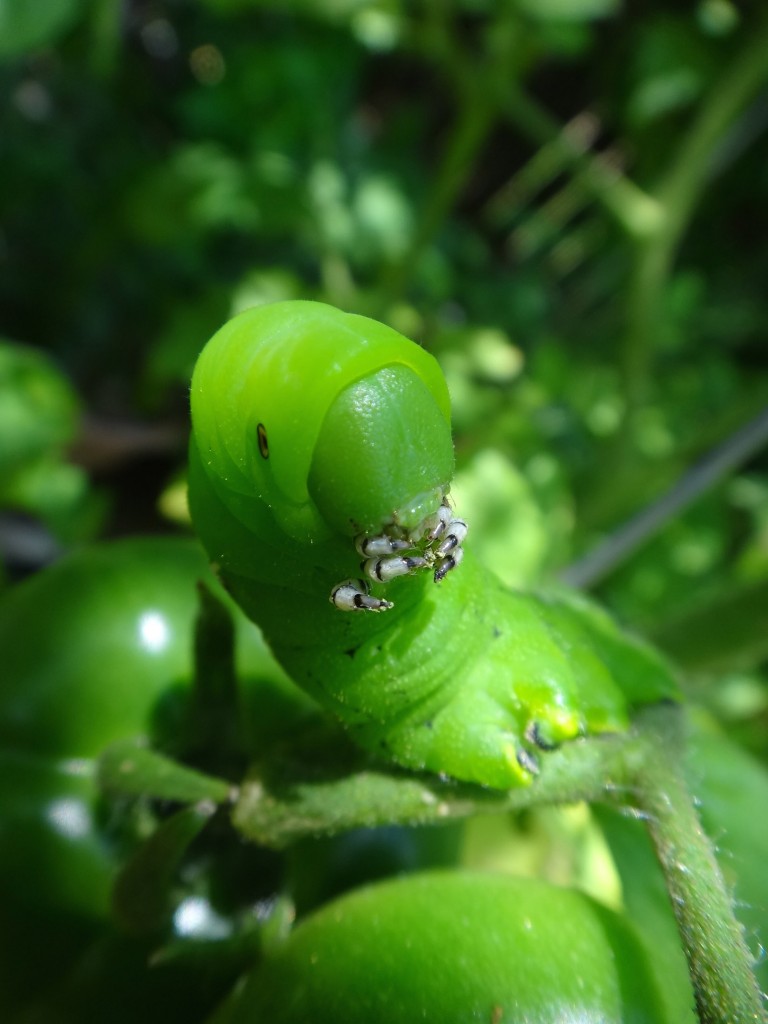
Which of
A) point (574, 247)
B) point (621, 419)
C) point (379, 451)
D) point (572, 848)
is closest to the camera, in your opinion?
point (379, 451)

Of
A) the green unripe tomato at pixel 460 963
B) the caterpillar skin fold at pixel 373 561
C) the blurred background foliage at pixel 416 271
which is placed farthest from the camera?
the blurred background foliage at pixel 416 271

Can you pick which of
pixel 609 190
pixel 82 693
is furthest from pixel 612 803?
pixel 609 190

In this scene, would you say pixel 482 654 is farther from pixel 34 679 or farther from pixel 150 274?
pixel 150 274

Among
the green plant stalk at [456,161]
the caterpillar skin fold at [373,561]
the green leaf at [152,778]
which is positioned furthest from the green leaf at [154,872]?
the green plant stalk at [456,161]

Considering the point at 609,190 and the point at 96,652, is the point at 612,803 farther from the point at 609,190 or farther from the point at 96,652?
the point at 609,190

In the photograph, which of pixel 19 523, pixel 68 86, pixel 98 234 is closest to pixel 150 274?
pixel 98 234

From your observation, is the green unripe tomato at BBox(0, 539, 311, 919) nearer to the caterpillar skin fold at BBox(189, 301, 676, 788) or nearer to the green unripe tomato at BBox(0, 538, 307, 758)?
the green unripe tomato at BBox(0, 538, 307, 758)

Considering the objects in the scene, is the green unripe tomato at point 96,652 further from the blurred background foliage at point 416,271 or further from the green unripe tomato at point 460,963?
the blurred background foliage at point 416,271
